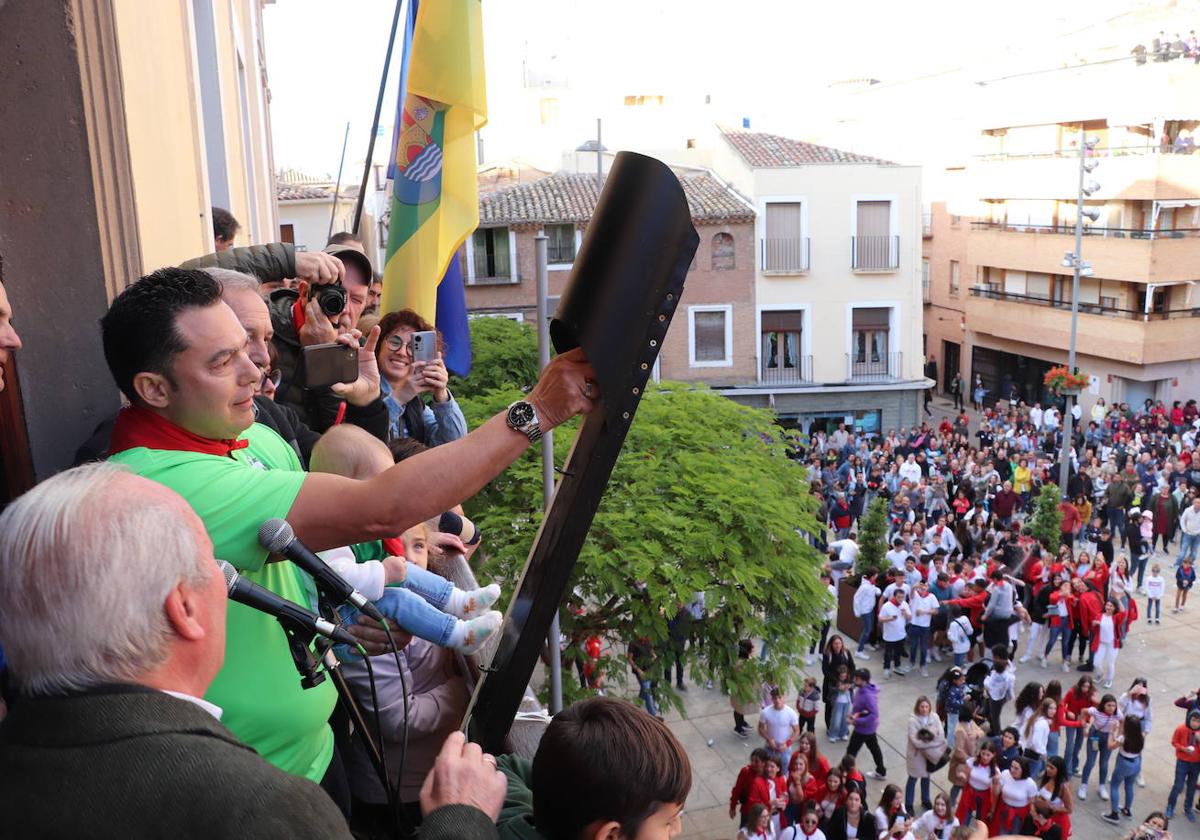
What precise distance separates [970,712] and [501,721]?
350 inches

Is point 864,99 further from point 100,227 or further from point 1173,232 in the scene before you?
point 100,227

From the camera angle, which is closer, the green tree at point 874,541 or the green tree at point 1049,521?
the green tree at point 874,541

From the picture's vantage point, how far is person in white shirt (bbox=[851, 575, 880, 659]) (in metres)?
13.6

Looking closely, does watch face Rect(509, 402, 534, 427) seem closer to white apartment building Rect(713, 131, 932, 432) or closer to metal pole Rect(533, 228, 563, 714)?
metal pole Rect(533, 228, 563, 714)

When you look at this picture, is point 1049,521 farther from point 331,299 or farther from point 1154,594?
point 331,299

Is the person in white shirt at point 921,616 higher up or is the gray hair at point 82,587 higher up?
the gray hair at point 82,587

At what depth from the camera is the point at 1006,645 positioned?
1232 centimetres

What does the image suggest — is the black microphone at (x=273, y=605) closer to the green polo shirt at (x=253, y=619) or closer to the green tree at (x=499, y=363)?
the green polo shirt at (x=253, y=619)

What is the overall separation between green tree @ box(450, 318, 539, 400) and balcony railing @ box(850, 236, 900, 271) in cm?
1351

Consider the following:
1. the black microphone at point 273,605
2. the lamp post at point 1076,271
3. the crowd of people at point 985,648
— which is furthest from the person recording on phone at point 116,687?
the lamp post at point 1076,271

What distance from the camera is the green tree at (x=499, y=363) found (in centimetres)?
1460

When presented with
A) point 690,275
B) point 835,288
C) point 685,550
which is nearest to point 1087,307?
point 835,288

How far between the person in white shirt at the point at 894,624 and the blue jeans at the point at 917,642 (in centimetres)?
15

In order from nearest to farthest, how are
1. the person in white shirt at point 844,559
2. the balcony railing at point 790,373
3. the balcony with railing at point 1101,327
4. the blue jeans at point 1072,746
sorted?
the blue jeans at point 1072,746, the person in white shirt at point 844,559, the balcony railing at point 790,373, the balcony with railing at point 1101,327
